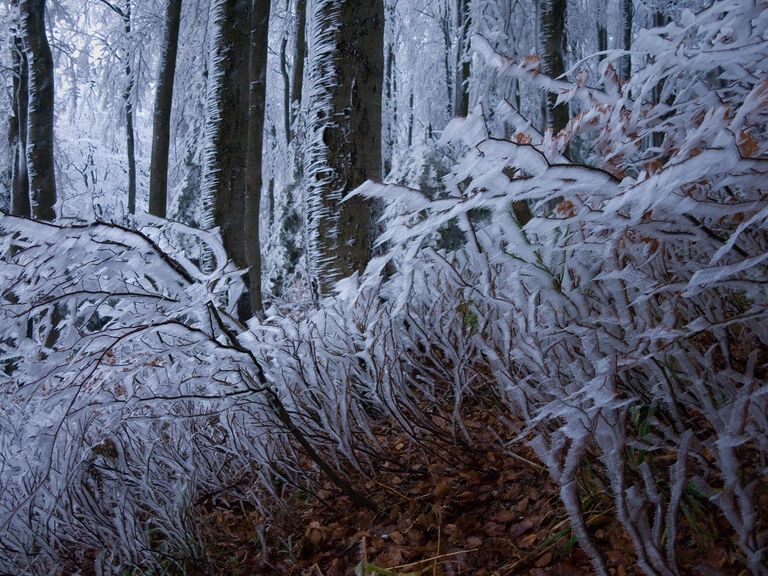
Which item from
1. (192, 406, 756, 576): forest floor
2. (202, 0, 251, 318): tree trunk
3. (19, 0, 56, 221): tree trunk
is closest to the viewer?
(192, 406, 756, 576): forest floor

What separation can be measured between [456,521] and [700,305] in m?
0.86

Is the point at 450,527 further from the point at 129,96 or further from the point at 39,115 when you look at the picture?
the point at 129,96

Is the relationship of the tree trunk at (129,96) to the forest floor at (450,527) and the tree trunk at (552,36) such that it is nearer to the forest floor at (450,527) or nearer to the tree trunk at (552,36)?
the tree trunk at (552,36)

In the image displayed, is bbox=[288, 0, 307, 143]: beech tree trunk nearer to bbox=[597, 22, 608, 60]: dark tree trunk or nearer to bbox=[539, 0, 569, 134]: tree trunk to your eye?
bbox=[539, 0, 569, 134]: tree trunk

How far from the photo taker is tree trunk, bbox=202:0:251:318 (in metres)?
4.04

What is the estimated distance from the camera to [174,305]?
4.78 ft

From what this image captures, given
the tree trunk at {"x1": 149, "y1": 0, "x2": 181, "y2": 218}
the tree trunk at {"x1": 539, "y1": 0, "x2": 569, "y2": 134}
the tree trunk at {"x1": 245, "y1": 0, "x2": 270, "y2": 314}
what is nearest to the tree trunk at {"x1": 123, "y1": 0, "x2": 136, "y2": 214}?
the tree trunk at {"x1": 149, "y1": 0, "x2": 181, "y2": 218}

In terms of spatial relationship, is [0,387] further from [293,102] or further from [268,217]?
[268,217]

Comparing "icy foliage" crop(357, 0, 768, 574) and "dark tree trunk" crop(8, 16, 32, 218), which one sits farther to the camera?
"dark tree trunk" crop(8, 16, 32, 218)

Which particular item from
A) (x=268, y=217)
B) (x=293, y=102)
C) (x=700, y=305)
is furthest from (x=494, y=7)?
(x=700, y=305)

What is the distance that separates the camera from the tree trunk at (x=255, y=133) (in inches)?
211

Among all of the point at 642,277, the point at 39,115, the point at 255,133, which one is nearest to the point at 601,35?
the point at 255,133

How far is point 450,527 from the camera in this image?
1.53 meters

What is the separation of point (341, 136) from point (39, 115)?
13.5ft
